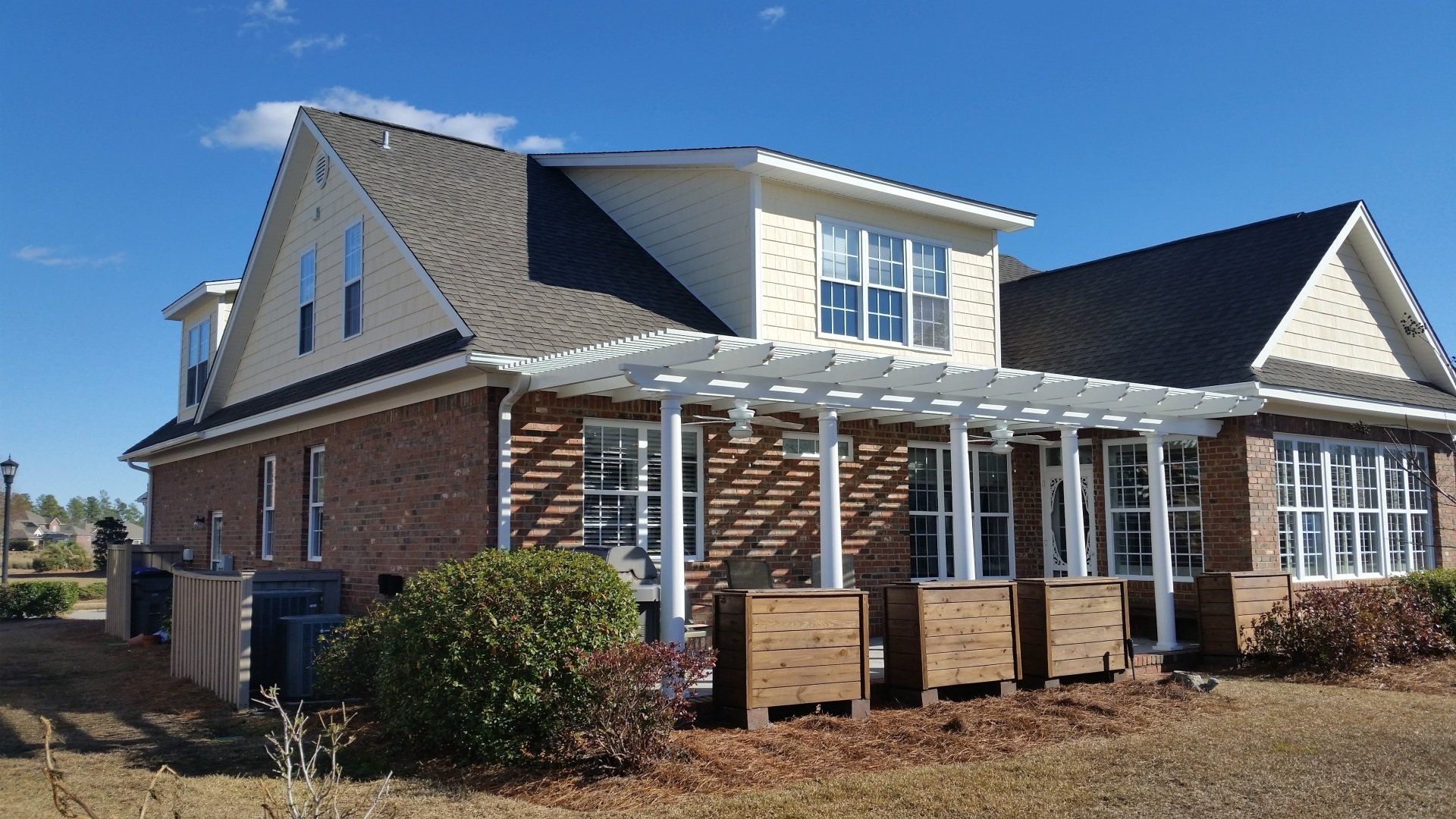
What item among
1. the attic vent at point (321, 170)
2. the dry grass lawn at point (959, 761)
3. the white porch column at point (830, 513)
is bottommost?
the dry grass lawn at point (959, 761)

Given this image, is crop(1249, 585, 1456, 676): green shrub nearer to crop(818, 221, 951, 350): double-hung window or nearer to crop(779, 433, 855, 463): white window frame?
crop(779, 433, 855, 463): white window frame

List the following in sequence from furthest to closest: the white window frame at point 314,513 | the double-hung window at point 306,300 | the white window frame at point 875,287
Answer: the double-hung window at point 306,300
the white window frame at point 314,513
the white window frame at point 875,287

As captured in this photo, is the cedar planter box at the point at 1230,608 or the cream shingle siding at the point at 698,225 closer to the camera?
the cedar planter box at the point at 1230,608

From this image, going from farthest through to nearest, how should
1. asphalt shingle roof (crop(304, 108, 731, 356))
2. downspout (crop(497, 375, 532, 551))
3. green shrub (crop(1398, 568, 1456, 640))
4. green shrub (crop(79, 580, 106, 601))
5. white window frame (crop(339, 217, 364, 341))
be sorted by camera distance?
green shrub (crop(79, 580, 106, 601))
white window frame (crop(339, 217, 364, 341))
green shrub (crop(1398, 568, 1456, 640))
asphalt shingle roof (crop(304, 108, 731, 356))
downspout (crop(497, 375, 532, 551))

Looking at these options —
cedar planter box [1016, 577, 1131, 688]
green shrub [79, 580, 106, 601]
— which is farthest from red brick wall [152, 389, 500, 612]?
green shrub [79, 580, 106, 601]

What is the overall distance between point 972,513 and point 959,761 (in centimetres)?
760

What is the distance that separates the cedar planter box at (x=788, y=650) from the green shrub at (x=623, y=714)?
99 cm

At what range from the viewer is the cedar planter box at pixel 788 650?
8617mm

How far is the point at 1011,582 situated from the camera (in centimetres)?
1030

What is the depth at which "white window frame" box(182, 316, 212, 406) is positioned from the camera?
814 inches

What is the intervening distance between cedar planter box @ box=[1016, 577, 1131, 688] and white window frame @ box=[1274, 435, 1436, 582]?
4.46 metres

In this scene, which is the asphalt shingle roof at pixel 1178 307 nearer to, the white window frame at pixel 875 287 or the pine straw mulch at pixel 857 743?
the white window frame at pixel 875 287

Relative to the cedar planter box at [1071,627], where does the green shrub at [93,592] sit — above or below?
below

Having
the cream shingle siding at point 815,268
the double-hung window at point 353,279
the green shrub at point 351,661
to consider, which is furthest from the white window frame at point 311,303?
the cream shingle siding at point 815,268
